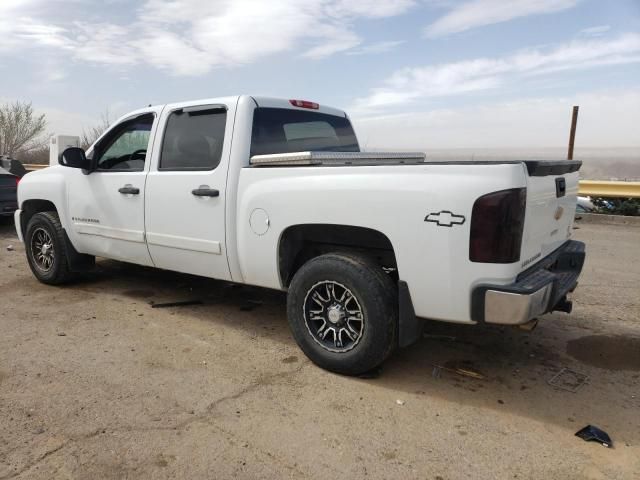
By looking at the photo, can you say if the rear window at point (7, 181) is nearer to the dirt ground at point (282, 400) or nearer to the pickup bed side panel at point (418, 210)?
the dirt ground at point (282, 400)

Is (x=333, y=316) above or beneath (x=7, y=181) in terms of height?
beneath

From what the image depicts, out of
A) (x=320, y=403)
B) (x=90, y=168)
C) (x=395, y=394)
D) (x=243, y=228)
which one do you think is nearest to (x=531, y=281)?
(x=395, y=394)

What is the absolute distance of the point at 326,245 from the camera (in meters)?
3.85

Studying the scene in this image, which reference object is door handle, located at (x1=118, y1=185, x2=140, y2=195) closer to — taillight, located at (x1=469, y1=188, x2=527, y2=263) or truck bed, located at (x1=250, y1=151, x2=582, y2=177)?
truck bed, located at (x1=250, y1=151, x2=582, y2=177)

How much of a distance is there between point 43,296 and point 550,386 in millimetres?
4795

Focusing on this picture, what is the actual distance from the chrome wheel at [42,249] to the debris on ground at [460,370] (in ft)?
13.8

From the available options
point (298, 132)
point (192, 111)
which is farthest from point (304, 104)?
point (192, 111)

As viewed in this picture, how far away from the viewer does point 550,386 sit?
11.2 ft

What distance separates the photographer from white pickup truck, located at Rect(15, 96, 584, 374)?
2908mm

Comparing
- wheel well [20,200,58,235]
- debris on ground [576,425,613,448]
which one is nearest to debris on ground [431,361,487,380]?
debris on ground [576,425,613,448]

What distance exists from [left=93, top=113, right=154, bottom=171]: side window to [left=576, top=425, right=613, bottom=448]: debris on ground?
4.11 m

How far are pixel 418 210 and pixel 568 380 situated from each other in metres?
1.63

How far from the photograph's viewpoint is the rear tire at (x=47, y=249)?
5.49m

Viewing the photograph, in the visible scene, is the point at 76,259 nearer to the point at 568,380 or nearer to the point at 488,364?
the point at 488,364
